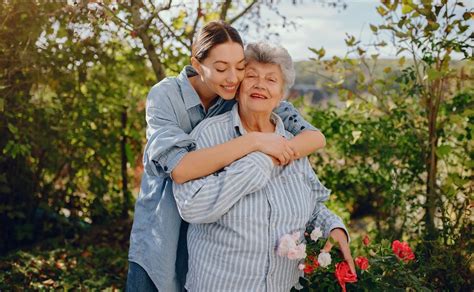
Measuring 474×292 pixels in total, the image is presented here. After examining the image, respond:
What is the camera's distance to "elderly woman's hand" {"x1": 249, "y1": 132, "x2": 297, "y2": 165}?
249cm

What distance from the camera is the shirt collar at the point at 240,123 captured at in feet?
8.73

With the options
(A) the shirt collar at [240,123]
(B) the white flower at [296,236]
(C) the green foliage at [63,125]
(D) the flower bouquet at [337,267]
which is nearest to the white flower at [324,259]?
(D) the flower bouquet at [337,267]

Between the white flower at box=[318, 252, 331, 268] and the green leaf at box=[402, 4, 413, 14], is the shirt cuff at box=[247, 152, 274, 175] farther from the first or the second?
the green leaf at box=[402, 4, 413, 14]

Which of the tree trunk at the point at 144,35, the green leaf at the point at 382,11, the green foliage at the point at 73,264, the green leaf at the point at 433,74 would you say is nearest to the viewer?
the green leaf at the point at 433,74

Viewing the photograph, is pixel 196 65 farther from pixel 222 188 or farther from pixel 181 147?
pixel 222 188

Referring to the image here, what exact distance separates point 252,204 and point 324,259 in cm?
34

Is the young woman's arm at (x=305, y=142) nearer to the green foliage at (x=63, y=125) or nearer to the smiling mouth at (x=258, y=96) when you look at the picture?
the smiling mouth at (x=258, y=96)

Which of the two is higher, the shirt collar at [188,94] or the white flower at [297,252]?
the shirt collar at [188,94]

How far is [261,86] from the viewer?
8.59 ft

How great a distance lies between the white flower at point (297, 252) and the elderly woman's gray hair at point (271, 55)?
705 millimetres

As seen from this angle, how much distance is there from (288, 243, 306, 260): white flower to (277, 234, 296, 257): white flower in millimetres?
13

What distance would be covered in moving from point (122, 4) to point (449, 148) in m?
2.37

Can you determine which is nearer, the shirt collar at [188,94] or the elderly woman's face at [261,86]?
the elderly woman's face at [261,86]

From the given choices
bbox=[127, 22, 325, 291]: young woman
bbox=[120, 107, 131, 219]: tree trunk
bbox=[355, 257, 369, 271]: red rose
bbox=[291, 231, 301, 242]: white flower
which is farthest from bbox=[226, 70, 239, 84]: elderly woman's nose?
bbox=[120, 107, 131, 219]: tree trunk
